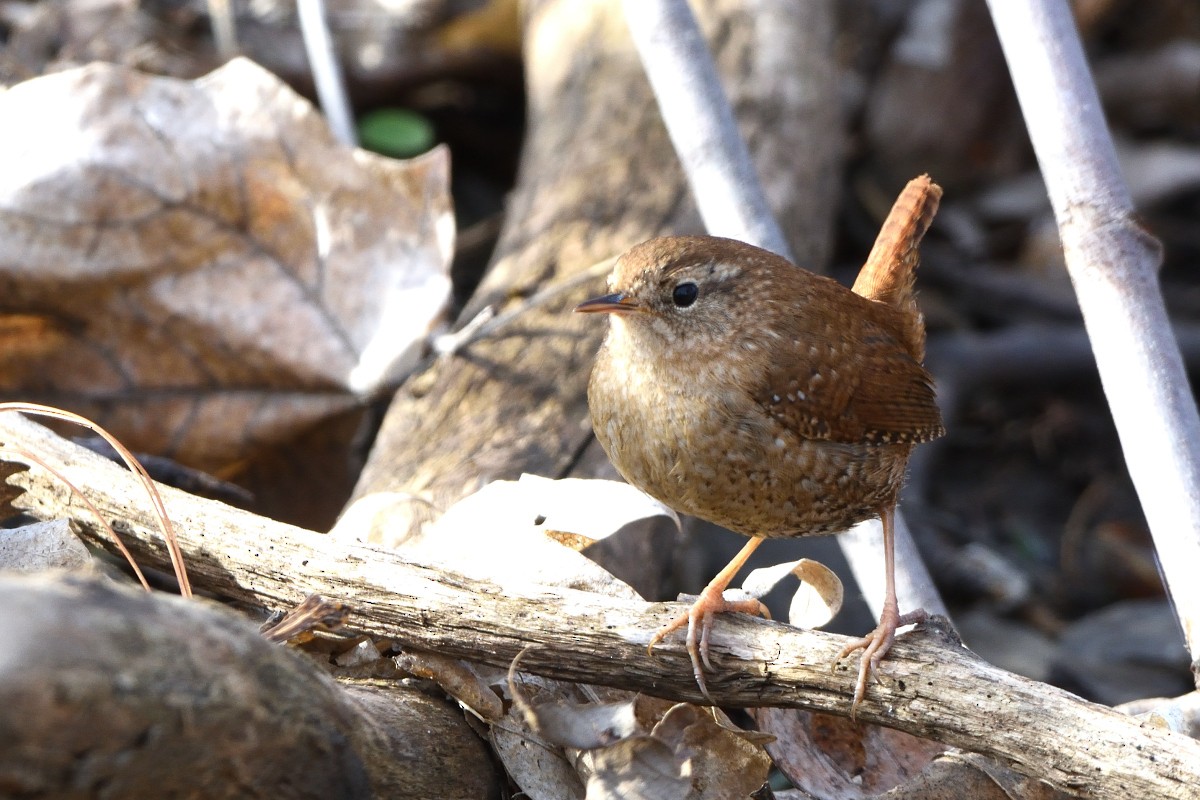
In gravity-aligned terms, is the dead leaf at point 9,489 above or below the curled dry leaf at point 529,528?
below

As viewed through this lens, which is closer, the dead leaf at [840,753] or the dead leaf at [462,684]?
the dead leaf at [462,684]

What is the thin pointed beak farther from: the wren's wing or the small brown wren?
the wren's wing

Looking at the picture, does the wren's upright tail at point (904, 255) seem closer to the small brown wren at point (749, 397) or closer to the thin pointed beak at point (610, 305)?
the small brown wren at point (749, 397)

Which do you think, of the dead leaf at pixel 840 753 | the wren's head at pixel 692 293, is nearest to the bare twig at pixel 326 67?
the wren's head at pixel 692 293

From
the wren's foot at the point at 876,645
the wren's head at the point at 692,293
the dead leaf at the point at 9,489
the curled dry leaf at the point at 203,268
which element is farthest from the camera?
the curled dry leaf at the point at 203,268

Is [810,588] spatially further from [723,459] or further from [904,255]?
[904,255]

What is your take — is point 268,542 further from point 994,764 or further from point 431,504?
point 994,764
